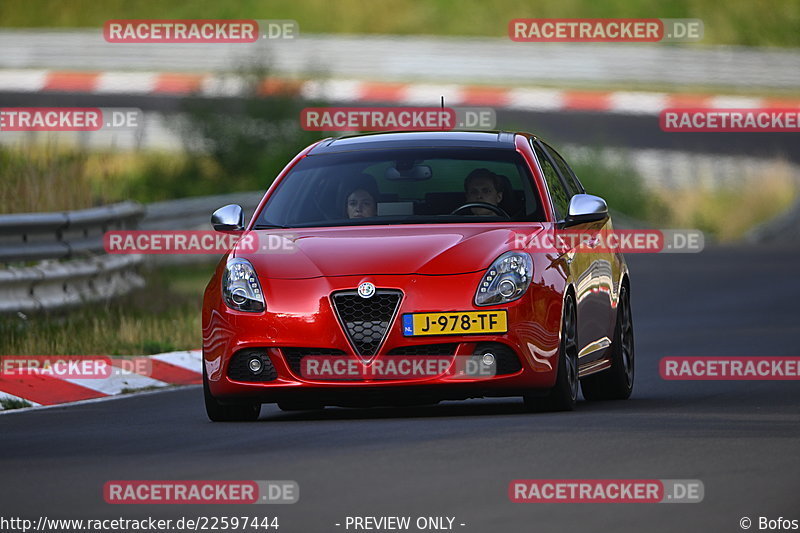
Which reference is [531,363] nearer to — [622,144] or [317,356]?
[317,356]

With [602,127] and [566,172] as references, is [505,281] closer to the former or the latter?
[566,172]

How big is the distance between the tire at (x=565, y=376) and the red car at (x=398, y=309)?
0.01 meters

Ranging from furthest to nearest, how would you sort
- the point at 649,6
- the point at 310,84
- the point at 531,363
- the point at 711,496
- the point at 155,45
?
the point at 649,6
the point at 155,45
the point at 310,84
the point at 531,363
the point at 711,496

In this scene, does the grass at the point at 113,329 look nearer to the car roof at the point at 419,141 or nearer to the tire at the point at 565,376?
the car roof at the point at 419,141

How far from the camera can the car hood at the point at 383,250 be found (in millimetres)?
10719

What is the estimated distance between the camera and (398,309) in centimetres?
1057

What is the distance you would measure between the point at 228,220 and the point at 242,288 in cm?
78

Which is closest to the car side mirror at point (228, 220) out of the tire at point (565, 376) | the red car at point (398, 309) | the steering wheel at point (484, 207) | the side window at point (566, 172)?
the red car at point (398, 309)

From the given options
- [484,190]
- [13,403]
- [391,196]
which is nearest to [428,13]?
[13,403]

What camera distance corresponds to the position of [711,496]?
8.03 metres

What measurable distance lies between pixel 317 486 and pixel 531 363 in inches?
100

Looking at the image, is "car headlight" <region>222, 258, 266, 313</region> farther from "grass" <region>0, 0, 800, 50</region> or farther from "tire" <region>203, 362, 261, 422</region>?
"grass" <region>0, 0, 800, 50</region>

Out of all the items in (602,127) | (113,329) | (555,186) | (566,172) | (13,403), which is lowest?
(13,403)

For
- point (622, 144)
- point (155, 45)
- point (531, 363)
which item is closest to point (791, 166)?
point (622, 144)
